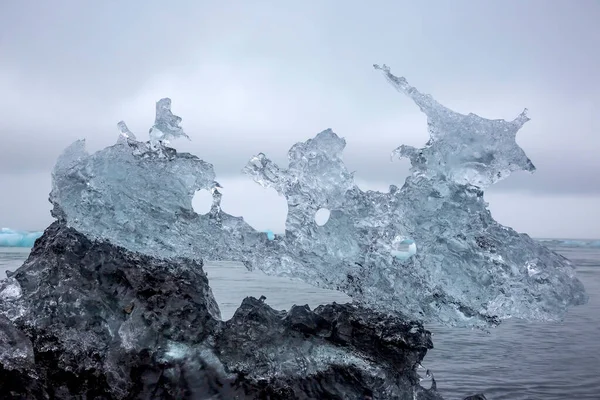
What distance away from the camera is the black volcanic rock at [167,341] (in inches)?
117

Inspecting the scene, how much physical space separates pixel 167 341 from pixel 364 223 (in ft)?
4.12

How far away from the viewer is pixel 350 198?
11.1 ft

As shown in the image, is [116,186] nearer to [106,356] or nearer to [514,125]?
[106,356]

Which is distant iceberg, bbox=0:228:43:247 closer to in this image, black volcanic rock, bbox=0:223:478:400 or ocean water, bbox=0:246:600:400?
ocean water, bbox=0:246:600:400

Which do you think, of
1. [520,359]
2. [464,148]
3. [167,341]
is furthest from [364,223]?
[520,359]

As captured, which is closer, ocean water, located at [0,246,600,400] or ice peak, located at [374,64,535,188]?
ice peak, located at [374,64,535,188]

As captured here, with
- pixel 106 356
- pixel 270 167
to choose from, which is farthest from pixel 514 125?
pixel 106 356

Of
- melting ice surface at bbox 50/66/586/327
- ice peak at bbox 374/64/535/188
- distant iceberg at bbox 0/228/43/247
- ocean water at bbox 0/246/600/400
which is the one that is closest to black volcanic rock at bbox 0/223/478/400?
melting ice surface at bbox 50/66/586/327

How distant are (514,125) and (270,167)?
A: 1.44 meters

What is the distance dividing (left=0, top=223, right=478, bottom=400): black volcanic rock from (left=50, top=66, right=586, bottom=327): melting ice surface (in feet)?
0.58

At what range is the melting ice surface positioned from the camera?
321 cm

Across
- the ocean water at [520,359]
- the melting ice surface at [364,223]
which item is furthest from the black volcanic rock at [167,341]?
the ocean water at [520,359]

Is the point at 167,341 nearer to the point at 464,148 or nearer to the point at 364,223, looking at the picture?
the point at 364,223

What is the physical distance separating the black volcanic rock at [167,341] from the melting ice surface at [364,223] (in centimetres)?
18
